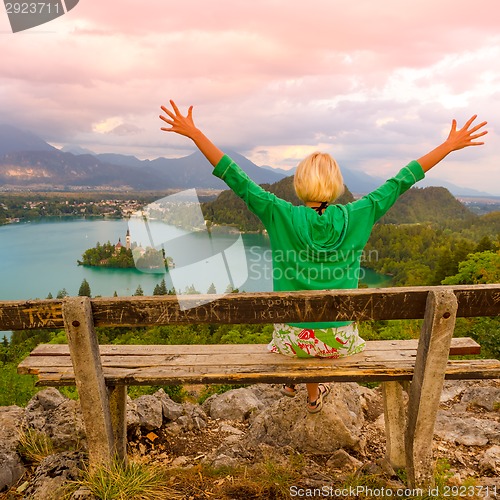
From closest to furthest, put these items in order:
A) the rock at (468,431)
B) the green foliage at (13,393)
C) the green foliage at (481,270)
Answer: the rock at (468,431), the green foliage at (13,393), the green foliage at (481,270)

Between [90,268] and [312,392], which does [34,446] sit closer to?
[312,392]

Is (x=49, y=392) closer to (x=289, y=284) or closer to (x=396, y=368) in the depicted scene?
(x=289, y=284)

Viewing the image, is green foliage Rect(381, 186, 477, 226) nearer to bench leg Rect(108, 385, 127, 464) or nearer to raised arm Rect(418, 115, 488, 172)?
raised arm Rect(418, 115, 488, 172)

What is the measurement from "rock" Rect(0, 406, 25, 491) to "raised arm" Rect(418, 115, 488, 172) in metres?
3.51

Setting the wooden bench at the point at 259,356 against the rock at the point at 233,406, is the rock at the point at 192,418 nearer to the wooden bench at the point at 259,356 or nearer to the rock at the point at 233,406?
the rock at the point at 233,406

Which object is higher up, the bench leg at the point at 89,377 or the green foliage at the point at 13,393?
the bench leg at the point at 89,377

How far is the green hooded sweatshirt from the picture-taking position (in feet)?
9.26

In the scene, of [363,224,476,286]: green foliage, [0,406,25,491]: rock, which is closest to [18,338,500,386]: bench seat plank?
[0,406,25,491]: rock

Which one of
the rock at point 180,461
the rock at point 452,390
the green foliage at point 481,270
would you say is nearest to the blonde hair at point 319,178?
the rock at point 180,461

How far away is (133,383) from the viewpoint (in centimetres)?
276

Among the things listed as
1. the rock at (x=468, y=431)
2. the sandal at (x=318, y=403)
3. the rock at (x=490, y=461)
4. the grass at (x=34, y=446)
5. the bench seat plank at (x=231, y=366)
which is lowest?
the rock at (x=468, y=431)

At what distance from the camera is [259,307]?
233 centimetres

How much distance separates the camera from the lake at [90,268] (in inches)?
163

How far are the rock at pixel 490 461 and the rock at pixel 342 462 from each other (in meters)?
0.91
